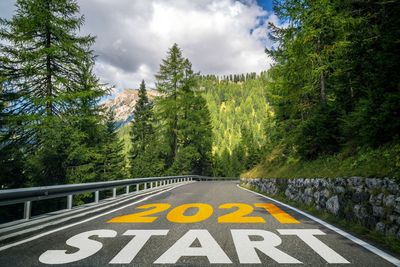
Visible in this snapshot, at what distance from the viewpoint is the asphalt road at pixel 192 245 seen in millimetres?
3758

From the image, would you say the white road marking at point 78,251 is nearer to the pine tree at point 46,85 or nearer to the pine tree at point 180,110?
the pine tree at point 46,85

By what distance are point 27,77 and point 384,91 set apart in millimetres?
16320

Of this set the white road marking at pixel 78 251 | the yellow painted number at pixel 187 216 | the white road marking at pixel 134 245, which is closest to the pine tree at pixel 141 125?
the yellow painted number at pixel 187 216

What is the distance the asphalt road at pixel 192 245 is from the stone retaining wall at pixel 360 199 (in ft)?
2.72

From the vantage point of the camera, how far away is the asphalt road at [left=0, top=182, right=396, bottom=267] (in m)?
3.76

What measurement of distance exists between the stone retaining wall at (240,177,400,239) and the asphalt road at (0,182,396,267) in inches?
32.7

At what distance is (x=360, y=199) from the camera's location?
20.5ft

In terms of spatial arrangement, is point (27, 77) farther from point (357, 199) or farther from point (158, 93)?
point (158, 93)

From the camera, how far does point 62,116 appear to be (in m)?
15.8

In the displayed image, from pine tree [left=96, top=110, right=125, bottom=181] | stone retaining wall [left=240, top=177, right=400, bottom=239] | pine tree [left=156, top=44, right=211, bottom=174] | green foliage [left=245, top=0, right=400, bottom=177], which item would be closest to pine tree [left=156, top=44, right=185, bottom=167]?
pine tree [left=156, top=44, right=211, bottom=174]

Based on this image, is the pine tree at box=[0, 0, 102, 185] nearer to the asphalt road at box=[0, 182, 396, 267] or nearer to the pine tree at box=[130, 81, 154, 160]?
the asphalt road at box=[0, 182, 396, 267]

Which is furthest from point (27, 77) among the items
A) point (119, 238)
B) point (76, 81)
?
point (119, 238)

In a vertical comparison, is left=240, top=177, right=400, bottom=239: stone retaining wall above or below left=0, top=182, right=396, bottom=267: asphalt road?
above

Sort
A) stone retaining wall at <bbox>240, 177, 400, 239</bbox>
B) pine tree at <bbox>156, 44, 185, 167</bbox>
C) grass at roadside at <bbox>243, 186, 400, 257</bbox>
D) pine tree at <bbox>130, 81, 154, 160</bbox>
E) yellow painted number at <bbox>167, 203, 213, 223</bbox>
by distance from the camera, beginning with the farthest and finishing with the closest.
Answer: pine tree at <bbox>130, 81, 154, 160</bbox> < pine tree at <bbox>156, 44, 185, 167</bbox> < yellow painted number at <bbox>167, 203, 213, 223</bbox> < stone retaining wall at <bbox>240, 177, 400, 239</bbox> < grass at roadside at <bbox>243, 186, 400, 257</bbox>
